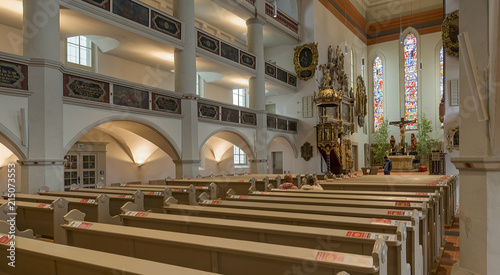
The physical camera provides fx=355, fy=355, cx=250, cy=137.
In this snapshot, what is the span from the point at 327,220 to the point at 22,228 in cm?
461

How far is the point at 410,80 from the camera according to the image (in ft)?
81.3

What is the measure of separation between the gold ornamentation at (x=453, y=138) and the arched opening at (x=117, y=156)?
407 inches

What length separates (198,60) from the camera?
13.2m

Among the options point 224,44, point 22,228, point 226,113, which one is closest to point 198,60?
point 224,44

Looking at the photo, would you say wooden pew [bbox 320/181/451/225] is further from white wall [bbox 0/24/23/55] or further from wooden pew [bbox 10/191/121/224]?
white wall [bbox 0/24/23/55]

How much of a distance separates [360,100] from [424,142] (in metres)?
4.90

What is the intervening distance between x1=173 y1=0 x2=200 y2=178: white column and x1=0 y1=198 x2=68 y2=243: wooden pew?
245 inches

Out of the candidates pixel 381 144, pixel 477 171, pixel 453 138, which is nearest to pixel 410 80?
pixel 381 144

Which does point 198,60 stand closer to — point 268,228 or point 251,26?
point 251,26

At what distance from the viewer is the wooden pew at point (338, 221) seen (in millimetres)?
3080

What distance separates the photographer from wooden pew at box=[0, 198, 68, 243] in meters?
4.66

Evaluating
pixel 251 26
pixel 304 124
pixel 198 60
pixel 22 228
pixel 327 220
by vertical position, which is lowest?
pixel 22 228

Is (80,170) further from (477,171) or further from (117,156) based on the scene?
(477,171)

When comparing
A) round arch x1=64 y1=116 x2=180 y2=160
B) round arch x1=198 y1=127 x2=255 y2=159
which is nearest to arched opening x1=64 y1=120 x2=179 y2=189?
round arch x1=64 y1=116 x2=180 y2=160
